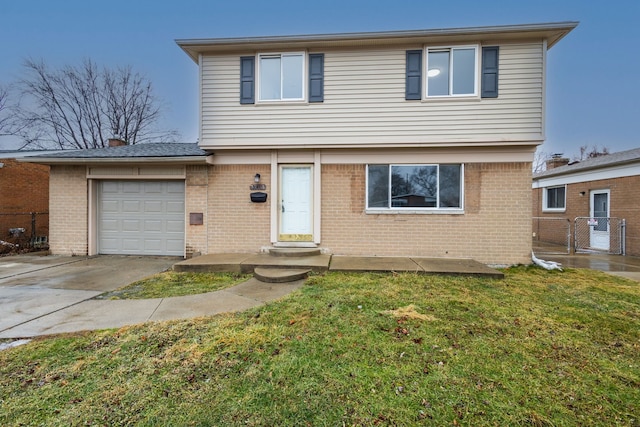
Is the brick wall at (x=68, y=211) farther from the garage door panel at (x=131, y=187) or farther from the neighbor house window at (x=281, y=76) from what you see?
the neighbor house window at (x=281, y=76)

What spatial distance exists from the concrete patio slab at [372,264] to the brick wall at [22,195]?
11.7 meters

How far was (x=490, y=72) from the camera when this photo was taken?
7.25m

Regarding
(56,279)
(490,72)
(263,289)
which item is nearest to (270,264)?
(263,289)

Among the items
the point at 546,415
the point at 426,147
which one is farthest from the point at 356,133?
the point at 546,415

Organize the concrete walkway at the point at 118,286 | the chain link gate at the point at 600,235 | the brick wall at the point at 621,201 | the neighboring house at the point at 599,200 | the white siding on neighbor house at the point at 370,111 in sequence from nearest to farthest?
the concrete walkway at the point at 118,286 → the white siding on neighbor house at the point at 370,111 → the brick wall at the point at 621,201 → the neighboring house at the point at 599,200 → the chain link gate at the point at 600,235

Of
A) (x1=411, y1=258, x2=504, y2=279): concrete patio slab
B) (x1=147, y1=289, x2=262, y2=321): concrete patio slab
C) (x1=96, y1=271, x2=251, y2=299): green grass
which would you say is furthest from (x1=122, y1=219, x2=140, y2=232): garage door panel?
(x1=411, y1=258, x2=504, y2=279): concrete patio slab

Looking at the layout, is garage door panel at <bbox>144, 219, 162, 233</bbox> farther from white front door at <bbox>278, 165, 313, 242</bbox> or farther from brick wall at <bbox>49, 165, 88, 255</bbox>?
white front door at <bbox>278, 165, 313, 242</bbox>

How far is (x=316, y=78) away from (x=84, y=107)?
2491 centimetres

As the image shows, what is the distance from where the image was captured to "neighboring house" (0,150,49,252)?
1107 centimetres

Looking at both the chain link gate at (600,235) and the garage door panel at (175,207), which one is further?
the chain link gate at (600,235)

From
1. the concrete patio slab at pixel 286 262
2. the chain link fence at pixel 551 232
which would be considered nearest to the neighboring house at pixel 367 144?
the concrete patio slab at pixel 286 262

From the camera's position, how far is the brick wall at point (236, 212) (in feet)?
26.3

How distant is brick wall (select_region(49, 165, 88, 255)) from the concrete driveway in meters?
0.42

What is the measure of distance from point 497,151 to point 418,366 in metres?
6.46
